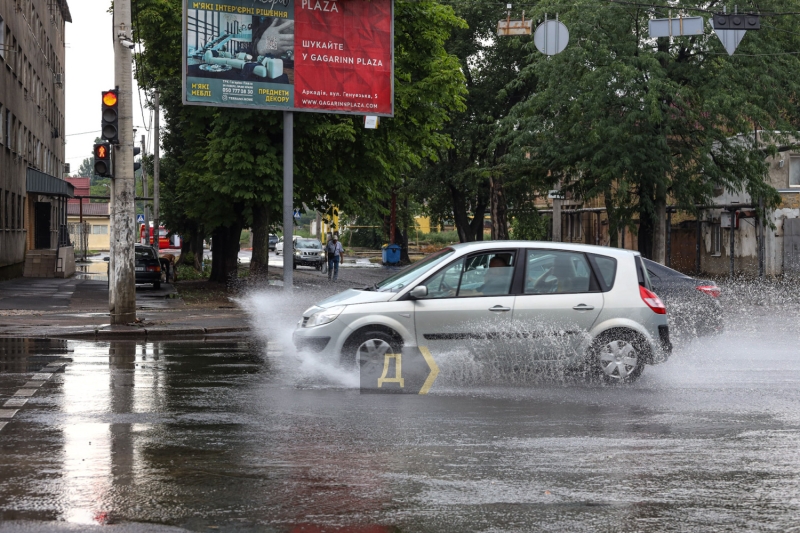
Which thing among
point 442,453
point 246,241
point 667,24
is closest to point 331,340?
point 442,453

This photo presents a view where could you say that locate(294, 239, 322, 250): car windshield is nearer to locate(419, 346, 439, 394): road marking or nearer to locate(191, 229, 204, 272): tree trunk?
locate(191, 229, 204, 272): tree trunk

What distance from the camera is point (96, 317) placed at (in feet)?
68.8

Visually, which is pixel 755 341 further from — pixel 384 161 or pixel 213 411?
pixel 384 161

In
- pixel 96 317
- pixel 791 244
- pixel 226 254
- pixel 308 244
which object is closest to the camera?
pixel 96 317

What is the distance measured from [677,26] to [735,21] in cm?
239

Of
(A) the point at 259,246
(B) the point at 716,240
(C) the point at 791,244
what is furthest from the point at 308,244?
(A) the point at 259,246

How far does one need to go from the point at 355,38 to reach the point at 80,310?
8562mm

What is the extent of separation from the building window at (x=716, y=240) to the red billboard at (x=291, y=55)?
2739 cm

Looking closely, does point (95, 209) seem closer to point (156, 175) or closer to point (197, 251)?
point (197, 251)

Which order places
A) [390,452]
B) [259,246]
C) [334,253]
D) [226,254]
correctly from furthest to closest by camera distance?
[334,253], [226,254], [259,246], [390,452]

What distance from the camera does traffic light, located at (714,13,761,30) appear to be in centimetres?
2172

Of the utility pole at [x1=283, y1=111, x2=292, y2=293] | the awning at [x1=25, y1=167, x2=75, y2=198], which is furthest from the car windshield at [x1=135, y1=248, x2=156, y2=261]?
the utility pole at [x1=283, y1=111, x2=292, y2=293]

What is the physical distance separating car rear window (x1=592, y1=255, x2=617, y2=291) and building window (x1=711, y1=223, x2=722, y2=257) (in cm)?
3664

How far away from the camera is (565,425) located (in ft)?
28.0
